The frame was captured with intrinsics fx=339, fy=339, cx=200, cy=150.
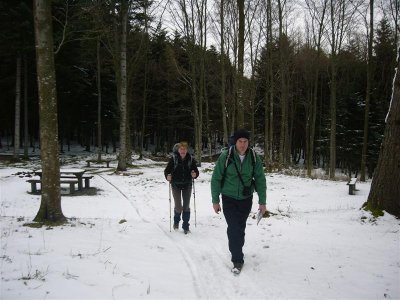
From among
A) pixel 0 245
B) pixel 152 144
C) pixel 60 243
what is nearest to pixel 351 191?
pixel 60 243

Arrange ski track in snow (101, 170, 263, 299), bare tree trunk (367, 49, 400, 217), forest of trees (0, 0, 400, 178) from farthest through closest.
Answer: forest of trees (0, 0, 400, 178), bare tree trunk (367, 49, 400, 217), ski track in snow (101, 170, 263, 299)

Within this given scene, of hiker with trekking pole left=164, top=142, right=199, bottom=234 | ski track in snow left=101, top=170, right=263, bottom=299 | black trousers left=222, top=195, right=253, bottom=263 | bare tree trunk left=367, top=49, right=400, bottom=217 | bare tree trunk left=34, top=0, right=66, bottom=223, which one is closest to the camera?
ski track in snow left=101, top=170, right=263, bottom=299

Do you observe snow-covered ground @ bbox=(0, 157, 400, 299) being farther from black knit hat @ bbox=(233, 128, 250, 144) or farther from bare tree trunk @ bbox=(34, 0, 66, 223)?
black knit hat @ bbox=(233, 128, 250, 144)

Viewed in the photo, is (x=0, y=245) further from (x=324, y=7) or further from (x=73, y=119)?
(x=73, y=119)

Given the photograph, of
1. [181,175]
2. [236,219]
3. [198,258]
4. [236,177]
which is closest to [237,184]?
[236,177]

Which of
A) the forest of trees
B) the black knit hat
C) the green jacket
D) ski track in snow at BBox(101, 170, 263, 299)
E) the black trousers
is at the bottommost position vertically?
ski track in snow at BBox(101, 170, 263, 299)

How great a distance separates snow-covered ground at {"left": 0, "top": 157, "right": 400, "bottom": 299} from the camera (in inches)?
187

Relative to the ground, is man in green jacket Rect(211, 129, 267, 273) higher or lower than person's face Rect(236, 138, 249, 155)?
lower

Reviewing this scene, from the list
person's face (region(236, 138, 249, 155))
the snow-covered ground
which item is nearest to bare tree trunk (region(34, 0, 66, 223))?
the snow-covered ground

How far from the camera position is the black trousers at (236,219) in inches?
223

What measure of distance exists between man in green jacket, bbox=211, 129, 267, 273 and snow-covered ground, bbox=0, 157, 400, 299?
0.62 m

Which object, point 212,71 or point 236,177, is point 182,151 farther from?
point 212,71

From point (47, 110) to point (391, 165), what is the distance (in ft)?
26.2

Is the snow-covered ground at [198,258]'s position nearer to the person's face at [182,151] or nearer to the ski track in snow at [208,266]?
the ski track in snow at [208,266]
